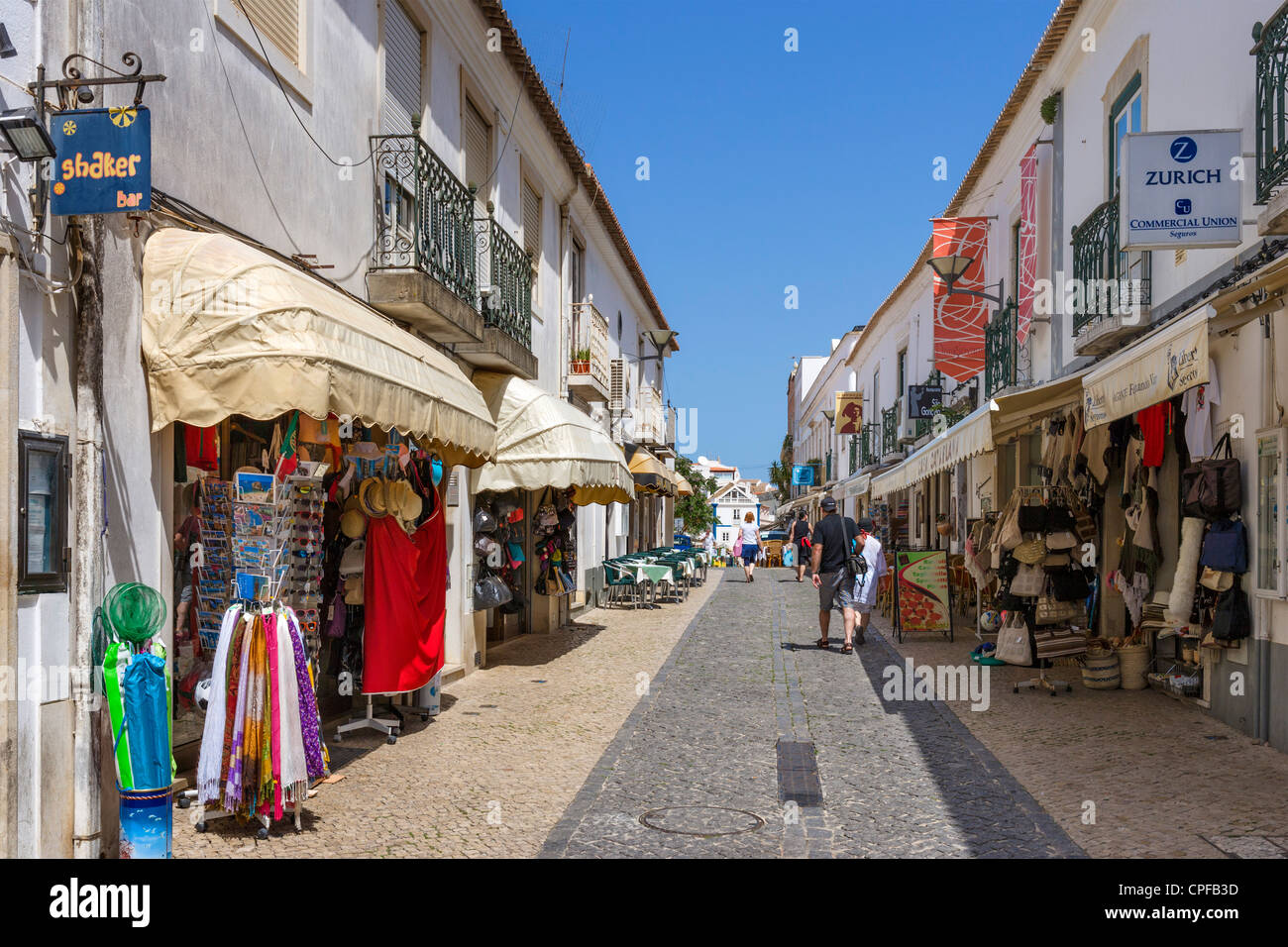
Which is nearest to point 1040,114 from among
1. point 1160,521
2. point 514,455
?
point 1160,521

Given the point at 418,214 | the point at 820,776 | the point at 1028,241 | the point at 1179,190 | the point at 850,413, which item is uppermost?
the point at 1028,241

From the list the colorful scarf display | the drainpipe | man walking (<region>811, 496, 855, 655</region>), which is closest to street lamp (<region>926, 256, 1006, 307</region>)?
man walking (<region>811, 496, 855, 655</region>)

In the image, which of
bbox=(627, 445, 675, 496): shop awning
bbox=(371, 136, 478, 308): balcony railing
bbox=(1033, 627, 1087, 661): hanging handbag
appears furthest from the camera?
bbox=(627, 445, 675, 496): shop awning

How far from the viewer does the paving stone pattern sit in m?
5.77

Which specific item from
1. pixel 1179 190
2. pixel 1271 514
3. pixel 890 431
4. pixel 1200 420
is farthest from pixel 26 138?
pixel 890 431

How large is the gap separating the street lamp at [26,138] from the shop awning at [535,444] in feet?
21.8

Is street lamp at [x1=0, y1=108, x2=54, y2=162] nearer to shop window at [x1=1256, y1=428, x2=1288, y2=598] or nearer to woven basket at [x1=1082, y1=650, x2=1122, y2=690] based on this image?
shop window at [x1=1256, y1=428, x2=1288, y2=598]

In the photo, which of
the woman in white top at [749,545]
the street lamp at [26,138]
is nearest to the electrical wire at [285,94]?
the street lamp at [26,138]

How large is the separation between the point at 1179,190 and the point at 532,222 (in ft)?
31.0

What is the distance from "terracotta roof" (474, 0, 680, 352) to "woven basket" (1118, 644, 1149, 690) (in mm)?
9217

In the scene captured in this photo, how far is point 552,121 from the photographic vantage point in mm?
15086

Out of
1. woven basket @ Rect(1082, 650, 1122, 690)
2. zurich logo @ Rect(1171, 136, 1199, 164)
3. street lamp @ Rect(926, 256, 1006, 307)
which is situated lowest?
woven basket @ Rect(1082, 650, 1122, 690)

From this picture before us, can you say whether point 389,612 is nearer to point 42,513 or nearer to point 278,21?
point 42,513
